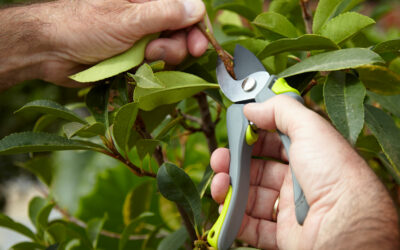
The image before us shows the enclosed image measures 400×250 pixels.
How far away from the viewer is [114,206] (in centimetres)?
132

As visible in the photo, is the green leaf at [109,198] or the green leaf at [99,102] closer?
the green leaf at [99,102]

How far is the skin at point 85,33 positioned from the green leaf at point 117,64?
1 centimetres

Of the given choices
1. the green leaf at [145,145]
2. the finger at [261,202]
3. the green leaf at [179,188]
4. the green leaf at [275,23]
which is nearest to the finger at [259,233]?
the finger at [261,202]

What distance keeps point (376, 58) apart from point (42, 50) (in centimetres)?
58

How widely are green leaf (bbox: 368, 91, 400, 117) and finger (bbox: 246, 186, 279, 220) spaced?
0.27m

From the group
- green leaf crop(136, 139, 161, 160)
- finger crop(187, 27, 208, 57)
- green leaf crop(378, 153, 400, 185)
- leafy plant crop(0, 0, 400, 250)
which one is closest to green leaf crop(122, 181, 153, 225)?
leafy plant crop(0, 0, 400, 250)

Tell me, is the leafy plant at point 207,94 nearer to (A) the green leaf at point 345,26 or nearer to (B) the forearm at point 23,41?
(A) the green leaf at point 345,26

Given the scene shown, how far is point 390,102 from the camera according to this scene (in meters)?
0.84

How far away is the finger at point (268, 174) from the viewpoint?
0.79m

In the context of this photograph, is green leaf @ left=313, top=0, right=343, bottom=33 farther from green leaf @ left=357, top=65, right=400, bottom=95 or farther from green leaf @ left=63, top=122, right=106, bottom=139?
green leaf @ left=63, top=122, right=106, bottom=139

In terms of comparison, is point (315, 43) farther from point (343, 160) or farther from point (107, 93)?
point (107, 93)

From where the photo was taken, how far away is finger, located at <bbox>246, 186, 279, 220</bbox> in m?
0.79

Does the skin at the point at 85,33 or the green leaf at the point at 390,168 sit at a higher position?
the skin at the point at 85,33

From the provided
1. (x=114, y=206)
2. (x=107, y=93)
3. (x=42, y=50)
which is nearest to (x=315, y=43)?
(x=107, y=93)
